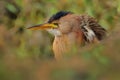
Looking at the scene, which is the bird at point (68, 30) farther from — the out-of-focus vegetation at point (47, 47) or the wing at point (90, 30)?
the out-of-focus vegetation at point (47, 47)

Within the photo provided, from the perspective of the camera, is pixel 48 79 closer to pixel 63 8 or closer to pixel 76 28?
pixel 76 28

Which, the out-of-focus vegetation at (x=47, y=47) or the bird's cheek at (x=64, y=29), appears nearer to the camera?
Result: the out-of-focus vegetation at (x=47, y=47)

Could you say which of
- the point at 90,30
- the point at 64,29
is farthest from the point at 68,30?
the point at 90,30

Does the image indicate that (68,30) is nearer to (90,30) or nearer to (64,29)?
(64,29)

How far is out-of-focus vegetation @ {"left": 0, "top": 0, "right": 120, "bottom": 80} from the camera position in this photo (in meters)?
3.41

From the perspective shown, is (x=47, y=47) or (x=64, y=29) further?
(x=47, y=47)

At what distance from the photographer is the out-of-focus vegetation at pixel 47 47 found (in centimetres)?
341

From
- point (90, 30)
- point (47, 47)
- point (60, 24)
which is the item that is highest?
point (47, 47)

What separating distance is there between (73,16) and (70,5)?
213cm

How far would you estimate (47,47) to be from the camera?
27.0ft

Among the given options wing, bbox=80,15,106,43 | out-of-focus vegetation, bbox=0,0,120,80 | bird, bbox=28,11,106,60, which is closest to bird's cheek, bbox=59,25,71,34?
bird, bbox=28,11,106,60

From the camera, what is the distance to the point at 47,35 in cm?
865

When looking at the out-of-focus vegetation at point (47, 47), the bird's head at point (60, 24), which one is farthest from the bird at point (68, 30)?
the out-of-focus vegetation at point (47, 47)

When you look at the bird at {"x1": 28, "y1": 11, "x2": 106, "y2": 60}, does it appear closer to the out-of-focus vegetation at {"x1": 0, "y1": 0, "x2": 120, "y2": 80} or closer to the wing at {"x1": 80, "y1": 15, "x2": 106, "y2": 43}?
the wing at {"x1": 80, "y1": 15, "x2": 106, "y2": 43}
